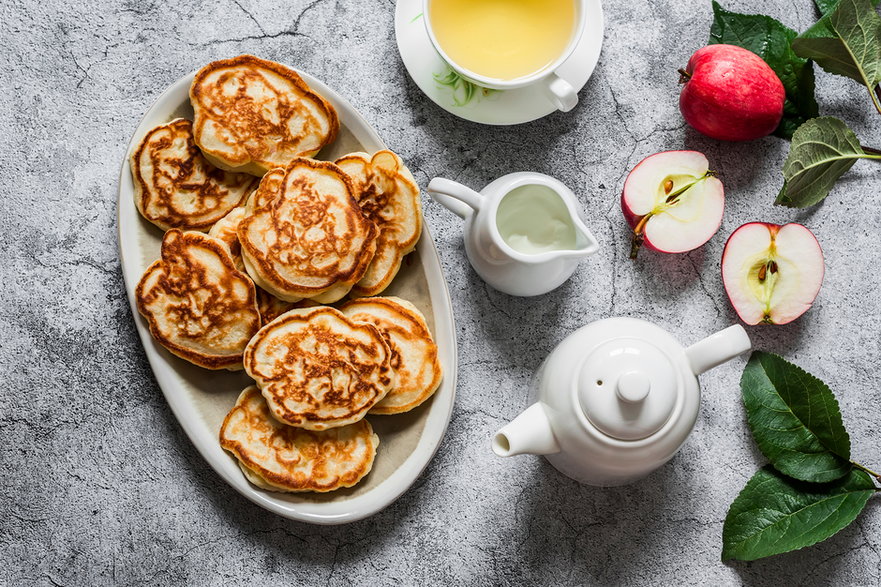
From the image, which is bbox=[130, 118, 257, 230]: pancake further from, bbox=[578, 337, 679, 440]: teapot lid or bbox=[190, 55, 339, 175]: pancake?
bbox=[578, 337, 679, 440]: teapot lid

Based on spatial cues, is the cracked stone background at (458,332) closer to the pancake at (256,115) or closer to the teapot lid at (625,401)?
the pancake at (256,115)

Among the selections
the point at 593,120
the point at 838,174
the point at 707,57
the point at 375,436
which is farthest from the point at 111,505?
the point at 838,174

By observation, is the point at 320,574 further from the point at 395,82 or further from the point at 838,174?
the point at 838,174

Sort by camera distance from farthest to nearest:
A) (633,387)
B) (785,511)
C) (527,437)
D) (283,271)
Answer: (785,511), (283,271), (527,437), (633,387)

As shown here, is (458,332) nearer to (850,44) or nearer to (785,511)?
(785,511)

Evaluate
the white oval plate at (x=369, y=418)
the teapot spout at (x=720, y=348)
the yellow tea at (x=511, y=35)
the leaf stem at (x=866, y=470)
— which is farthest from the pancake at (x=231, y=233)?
the leaf stem at (x=866, y=470)

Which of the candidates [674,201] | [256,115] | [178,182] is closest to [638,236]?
[674,201]

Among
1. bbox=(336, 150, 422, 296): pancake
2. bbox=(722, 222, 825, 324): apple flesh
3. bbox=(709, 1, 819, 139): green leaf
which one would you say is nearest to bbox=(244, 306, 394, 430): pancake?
bbox=(336, 150, 422, 296): pancake
